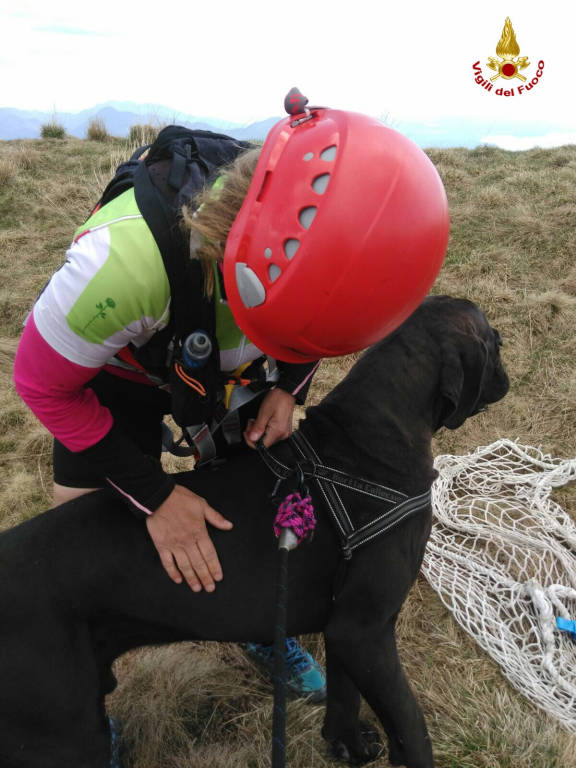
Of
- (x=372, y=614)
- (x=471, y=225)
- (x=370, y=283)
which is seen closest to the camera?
(x=370, y=283)

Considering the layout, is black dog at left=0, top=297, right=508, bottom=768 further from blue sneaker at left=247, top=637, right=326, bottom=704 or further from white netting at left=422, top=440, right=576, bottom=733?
white netting at left=422, top=440, right=576, bottom=733

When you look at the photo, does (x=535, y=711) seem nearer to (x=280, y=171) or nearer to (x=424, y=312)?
(x=424, y=312)

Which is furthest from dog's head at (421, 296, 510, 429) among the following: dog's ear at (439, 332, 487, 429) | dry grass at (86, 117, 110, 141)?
dry grass at (86, 117, 110, 141)

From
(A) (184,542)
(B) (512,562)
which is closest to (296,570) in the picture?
(A) (184,542)

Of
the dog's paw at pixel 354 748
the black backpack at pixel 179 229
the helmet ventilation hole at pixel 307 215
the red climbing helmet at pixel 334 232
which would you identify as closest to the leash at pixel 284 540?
the black backpack at pixel 179 229

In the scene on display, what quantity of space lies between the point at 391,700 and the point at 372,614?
28cm

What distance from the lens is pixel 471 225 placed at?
19.4 ft

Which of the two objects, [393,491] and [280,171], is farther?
[393,491]

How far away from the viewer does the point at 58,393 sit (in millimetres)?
1642

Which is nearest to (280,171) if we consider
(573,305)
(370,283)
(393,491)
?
(370,283)

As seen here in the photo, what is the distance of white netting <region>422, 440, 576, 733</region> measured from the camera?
2.42m

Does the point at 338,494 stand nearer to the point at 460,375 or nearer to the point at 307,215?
the point at 460,375

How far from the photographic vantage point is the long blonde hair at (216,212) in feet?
4.91

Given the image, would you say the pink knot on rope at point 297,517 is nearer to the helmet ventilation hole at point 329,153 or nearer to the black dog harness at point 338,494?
the black dog harness at point 338,494
